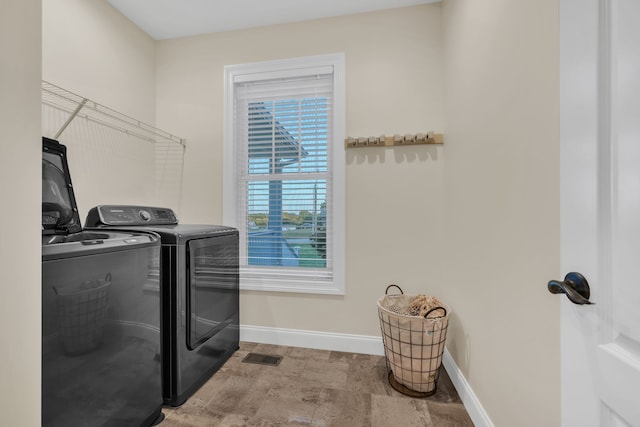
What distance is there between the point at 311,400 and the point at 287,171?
165cm

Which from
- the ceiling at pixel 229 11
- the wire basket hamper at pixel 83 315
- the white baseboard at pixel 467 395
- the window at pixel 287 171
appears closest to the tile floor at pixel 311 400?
the white baseboard at pixel 467 395

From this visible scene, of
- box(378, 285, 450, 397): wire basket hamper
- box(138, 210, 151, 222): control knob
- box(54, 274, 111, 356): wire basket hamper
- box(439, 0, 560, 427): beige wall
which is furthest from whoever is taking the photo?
box(138, 210, 151, 222): control knob

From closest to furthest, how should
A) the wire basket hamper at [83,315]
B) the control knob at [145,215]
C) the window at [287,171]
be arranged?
the wire basket hamper at [83,315], the control knob at [145,215], the window at [287,171]

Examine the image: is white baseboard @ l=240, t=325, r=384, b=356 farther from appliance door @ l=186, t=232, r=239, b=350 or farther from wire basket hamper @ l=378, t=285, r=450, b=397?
wire basket hamper @ l=378, t=285, r=450, b=397

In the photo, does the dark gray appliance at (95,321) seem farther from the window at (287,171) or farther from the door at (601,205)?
the door at (601,205)

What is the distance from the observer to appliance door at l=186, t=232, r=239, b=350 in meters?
1.70

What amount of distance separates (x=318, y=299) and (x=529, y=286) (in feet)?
5.15

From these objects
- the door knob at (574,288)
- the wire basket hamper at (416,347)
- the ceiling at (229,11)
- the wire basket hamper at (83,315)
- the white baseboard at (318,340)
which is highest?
the ceiling at (229,11)

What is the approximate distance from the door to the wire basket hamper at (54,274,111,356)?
156 centimetres

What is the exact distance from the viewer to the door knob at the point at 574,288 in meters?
0.67

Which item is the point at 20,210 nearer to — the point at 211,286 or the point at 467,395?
the point at 211,286

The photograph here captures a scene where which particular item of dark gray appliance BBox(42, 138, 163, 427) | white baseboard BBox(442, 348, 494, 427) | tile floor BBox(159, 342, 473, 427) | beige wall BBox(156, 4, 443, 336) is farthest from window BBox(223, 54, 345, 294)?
dark gray appliance BBox(42, 138, 163, 427)

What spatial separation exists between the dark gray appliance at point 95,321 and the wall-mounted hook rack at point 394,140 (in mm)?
1498

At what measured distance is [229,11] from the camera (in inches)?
89.0
